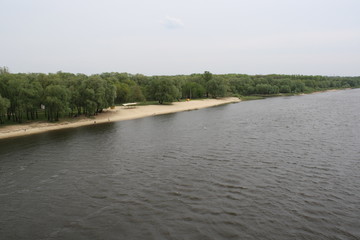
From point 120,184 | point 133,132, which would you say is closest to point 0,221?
point 120,184

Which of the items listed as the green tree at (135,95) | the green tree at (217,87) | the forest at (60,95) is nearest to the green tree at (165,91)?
the forest at (60,95)

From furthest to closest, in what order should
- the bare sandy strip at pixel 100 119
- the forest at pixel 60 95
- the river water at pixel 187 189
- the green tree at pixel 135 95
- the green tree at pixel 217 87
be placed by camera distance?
the green tree at pixel 217 87, the green tree at pixel 135 95, the forest at pixel 60 95, the bare sandy strip at pixel 100 119, the river water at pixel 187 189

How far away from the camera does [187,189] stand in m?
23.9

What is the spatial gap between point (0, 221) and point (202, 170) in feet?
62.9

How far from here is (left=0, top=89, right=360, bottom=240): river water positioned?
58.7ft

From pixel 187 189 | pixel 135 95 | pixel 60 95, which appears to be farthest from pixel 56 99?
pixel 187 189

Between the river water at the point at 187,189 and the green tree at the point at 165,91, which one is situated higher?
the green tree at the point at 165,91

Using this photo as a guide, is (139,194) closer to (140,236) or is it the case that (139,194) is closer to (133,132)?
(140,236)

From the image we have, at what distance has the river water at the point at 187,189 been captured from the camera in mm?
17891

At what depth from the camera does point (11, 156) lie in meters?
38.8

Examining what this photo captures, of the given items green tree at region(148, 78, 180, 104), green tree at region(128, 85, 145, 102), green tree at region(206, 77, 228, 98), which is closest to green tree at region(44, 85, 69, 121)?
green tree at region(128, 85, 145, 102)

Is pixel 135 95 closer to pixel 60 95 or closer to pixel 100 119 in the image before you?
pixel 100 119

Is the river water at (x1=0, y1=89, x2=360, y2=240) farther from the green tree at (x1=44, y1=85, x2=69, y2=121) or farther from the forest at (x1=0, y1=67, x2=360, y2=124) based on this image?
the forest at (x1=0, y1=67, x2=360, y2=124)

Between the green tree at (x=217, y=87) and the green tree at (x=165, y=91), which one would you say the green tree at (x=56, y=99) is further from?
the green tree at (x=217, y=87)
